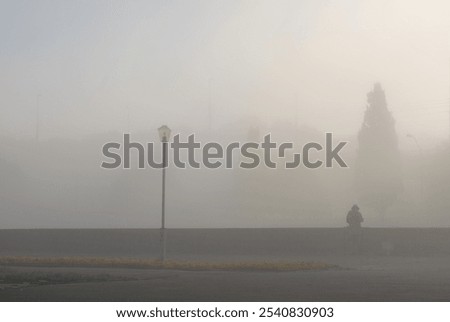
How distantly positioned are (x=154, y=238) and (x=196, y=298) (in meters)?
10.1

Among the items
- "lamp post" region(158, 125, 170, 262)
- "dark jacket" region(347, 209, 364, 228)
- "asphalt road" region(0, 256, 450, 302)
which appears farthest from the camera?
"dark jacket" region(347, 209, 364, 228)

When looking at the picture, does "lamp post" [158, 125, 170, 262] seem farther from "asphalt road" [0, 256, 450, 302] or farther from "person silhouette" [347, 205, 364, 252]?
"person silhouette" [347, 205, 364, 252]

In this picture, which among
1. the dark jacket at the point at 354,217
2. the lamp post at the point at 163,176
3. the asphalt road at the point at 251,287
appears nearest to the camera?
the asphalt road at the point at 251,287

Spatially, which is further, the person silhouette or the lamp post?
the person silhouette

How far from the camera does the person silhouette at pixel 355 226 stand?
81.4ft

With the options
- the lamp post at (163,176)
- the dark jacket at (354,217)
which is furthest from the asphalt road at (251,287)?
the dark jacket at (354,217)

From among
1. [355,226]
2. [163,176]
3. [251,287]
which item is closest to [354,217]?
[355,226]

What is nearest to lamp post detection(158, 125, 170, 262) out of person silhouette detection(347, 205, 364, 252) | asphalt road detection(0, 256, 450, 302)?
asphalt road detection(0, 256, 450, 302)

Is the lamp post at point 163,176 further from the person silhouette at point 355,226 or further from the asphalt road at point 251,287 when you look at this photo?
the person silhouette at point 355,226

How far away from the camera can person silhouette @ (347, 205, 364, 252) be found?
81.4ft

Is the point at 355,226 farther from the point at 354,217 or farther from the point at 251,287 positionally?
the point at 251,287

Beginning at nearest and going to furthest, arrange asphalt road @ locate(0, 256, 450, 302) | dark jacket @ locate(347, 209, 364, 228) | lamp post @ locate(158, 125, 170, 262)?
asphalt road @ locate(0, 256, 450, 302) < lamp post @ locate(158, 125, 170, 262) < dark jacket @ locate(347, 209, 364, 228)

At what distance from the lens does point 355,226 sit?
25.0m

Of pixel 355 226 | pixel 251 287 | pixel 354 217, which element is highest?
pixel 354 217
